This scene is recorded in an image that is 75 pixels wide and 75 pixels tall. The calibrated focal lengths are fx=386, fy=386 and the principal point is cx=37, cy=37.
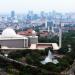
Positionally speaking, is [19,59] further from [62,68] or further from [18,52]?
[62,68]

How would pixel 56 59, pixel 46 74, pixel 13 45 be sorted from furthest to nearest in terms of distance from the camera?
pixel 13 45 → pixel 56 59 → pixel 46 74

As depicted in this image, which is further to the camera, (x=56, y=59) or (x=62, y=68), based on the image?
(x=56, y=59)

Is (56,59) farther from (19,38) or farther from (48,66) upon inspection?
(19,38)

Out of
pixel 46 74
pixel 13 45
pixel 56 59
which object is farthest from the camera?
pixel 13 45

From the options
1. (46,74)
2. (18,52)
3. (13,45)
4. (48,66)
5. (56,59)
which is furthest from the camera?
(13,45)

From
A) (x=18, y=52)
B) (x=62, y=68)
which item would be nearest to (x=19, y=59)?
(x=18, y=52)

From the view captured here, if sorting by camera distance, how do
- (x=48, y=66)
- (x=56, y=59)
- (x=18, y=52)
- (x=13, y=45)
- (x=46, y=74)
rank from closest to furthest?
1. (x=46, y=74)
2. (x=48, y=66)
3. (x=56, y=59)
4. (x=18, y=52)
5. (x=13, y=45)

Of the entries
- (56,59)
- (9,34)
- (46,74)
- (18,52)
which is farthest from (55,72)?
(9,34)

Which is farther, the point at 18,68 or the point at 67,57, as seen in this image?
the point at 67,57
